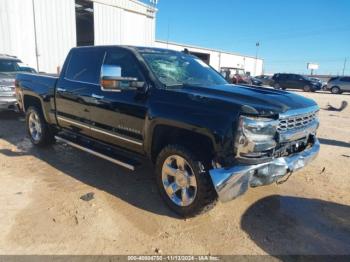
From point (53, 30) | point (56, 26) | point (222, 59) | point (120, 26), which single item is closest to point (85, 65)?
point (53, 30)

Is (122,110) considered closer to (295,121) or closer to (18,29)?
(295,121)

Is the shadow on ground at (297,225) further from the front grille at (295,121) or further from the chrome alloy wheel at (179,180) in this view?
the front grille at (295,121)

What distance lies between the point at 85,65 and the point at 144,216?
2.62m

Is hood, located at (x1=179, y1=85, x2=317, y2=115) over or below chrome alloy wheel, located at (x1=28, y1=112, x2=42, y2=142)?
over

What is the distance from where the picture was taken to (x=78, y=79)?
194 inches

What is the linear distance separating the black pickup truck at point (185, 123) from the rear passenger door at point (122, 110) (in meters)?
0.01

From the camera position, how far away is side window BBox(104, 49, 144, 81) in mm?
3970

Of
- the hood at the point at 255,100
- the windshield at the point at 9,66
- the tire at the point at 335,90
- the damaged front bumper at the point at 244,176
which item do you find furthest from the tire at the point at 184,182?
the tire at the point at 335,90

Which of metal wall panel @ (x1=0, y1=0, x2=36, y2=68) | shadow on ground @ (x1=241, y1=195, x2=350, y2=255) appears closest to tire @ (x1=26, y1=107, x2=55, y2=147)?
shadow on ground @ (x1=241, y1=195, x2=350, y2=255)

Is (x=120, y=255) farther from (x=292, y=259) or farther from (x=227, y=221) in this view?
(x=292, y=259)

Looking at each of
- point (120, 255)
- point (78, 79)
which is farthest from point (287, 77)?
point (120, 255)

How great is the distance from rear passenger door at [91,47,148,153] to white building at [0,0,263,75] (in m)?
13.9

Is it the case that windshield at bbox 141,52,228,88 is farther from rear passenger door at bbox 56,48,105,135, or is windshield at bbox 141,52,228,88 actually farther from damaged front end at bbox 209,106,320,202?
damaged front end at bbox 209,106,320,202

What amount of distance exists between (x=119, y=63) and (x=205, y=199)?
7.27 ft
